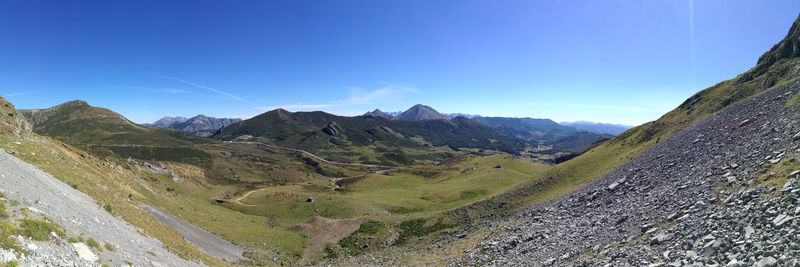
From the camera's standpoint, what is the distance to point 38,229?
1775 cm

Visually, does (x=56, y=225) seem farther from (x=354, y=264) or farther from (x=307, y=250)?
(x=307, y=250)

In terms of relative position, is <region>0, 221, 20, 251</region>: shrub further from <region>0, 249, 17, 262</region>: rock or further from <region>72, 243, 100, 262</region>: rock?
<region>72, 243, 100, 262</region>: rock

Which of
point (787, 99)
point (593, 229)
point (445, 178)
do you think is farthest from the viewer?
point (445, 178)

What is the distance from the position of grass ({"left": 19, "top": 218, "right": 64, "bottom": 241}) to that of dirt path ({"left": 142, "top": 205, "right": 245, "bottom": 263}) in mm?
26914

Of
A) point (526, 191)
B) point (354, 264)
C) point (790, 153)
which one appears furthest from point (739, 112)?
point (354, 264)

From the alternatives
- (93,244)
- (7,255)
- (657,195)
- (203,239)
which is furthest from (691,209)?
(203,239)

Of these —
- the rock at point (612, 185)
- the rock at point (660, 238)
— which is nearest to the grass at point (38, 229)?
the rock at point (660, 238)

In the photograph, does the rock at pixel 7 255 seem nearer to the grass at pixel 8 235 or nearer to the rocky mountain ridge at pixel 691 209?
the grass at pixel 8 235

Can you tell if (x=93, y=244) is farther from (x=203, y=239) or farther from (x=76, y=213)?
(x=203, y=239)

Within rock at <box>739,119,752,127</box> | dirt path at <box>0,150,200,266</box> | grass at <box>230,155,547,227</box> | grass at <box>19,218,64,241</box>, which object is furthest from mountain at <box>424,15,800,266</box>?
grass at <box>230,155,547,227</box>

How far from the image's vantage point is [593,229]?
91.4ft

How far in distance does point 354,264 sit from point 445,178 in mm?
74537

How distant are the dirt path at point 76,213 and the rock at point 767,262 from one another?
2756 centimetres

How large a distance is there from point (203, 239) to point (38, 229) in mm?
32701
